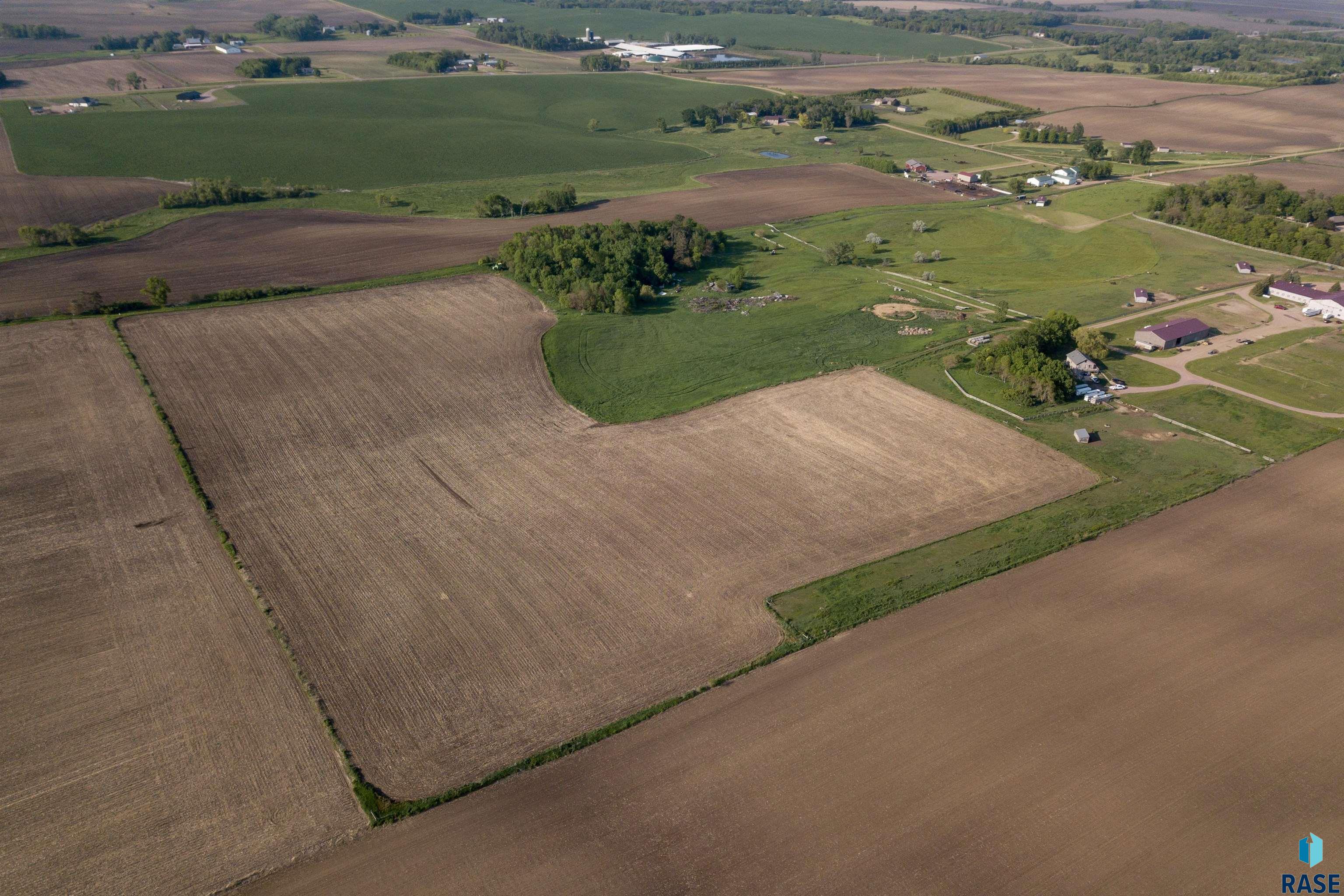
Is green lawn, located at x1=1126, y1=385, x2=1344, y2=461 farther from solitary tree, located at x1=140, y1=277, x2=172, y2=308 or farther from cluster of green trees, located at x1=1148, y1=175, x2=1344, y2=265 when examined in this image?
solitary tree, located at x1=140, y1=277, x2=172, y2=308

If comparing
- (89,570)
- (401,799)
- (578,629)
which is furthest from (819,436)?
(89,570)

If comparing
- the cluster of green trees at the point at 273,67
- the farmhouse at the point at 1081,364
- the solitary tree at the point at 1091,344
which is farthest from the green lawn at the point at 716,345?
the cluster of green trees at the point at 273,67

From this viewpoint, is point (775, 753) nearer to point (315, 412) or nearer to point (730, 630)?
point (730, 630)

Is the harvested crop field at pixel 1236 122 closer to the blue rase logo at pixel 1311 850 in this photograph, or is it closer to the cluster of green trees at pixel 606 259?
the cluster of green trees at pixel 606 259

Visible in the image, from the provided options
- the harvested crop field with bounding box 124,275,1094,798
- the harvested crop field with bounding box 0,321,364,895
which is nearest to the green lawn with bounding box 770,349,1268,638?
the harvested crop field with bounding box 124,275,1094,798

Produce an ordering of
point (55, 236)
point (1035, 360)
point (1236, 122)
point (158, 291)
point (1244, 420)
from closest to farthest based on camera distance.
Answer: point (1244, 420), point (1035, 360), point (158, 291), point (55, 236), point (1236, 122)

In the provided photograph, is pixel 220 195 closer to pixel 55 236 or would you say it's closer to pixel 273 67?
pixel 55 236

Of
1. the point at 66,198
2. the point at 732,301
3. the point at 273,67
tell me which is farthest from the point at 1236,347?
the point at 273,67
